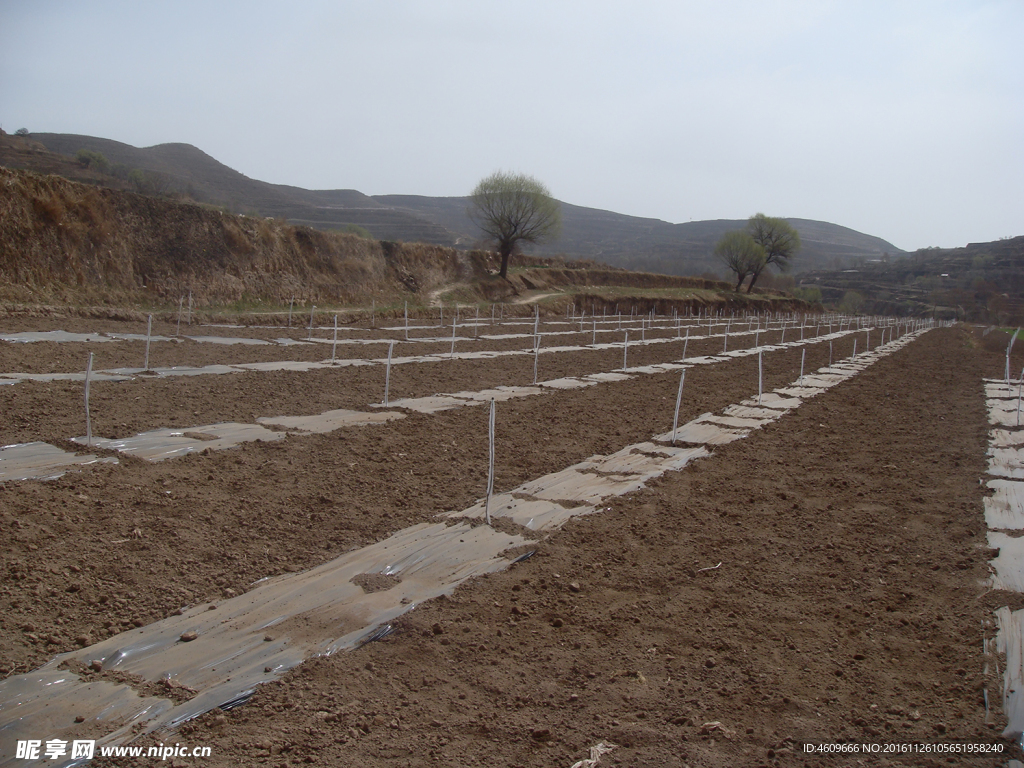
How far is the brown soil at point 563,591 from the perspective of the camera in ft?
8.28

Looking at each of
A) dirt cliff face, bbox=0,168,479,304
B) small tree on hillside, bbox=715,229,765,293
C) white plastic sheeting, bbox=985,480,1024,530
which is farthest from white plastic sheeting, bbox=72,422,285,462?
small tree on hillside, bbox=715,229,765,293

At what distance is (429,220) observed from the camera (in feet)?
303

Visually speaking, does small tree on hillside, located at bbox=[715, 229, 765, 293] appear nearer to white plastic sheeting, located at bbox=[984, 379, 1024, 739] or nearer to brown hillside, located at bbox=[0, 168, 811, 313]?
brown hillside, located at bbox=[0, 168, 811, 313]

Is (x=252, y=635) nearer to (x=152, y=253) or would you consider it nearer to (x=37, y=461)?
(x=37, y=461)

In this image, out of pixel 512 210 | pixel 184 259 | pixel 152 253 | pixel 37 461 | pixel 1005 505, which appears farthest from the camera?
pixel 512 210

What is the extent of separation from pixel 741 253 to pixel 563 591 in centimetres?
6666

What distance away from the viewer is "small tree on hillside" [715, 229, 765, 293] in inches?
2522

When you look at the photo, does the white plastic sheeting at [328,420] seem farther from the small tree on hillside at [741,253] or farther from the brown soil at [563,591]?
the small tree on hillside at [741,253]

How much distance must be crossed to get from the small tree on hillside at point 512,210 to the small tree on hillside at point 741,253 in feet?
106

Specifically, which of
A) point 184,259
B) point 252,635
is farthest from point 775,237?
point 252,635

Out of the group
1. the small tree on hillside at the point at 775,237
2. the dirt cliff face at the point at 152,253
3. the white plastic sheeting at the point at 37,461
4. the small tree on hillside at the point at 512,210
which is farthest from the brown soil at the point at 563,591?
the small tree on hillside at the point at 775,237

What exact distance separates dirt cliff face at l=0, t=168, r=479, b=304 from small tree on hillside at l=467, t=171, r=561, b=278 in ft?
38.7

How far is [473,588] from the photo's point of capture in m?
3.71

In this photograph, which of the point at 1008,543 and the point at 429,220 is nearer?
the point at 1008,543
